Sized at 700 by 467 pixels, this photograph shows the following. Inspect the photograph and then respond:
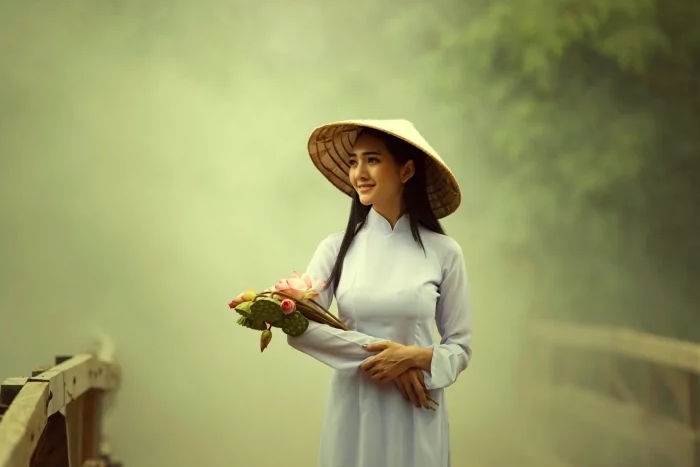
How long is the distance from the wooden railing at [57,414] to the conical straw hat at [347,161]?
0.84 meters

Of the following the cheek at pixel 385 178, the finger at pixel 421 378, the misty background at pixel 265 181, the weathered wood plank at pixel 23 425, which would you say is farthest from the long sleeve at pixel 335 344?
the misty background at pixel 265 181

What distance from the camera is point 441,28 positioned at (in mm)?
3064

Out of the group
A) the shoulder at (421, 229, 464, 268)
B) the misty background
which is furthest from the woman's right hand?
the misty background

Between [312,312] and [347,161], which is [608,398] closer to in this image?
[347,161]

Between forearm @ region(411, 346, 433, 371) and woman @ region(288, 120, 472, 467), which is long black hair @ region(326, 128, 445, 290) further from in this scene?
forearm @ region(411, 346, 433, 371)

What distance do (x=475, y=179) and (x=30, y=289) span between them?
1.57 metres

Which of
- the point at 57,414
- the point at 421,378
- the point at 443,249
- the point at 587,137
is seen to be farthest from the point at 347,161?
the point at 587,137

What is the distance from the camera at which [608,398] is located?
314cm

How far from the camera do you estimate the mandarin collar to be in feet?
6.39

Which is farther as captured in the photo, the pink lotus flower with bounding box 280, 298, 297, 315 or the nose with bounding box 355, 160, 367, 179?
the nose with bounding box 355, 160, 367, 179

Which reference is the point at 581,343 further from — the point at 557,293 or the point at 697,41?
the point at 697,41

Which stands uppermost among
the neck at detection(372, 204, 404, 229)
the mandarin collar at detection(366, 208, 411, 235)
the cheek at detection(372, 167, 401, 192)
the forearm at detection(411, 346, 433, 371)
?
the cheek at detection(372, 167, 401, 192)

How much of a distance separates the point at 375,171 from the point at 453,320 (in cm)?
37

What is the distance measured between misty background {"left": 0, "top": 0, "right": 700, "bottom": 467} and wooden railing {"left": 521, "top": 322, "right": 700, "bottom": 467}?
9cm
